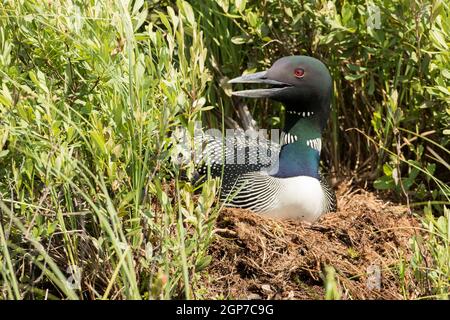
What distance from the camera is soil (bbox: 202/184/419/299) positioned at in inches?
159

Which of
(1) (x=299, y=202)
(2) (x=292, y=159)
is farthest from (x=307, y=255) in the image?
(2) (x=292, y=159)

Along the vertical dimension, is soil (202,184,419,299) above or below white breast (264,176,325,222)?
below

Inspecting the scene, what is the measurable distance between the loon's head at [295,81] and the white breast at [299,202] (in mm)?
424

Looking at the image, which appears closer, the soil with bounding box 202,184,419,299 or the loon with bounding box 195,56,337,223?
the soil with bounding box 202,184,419,299

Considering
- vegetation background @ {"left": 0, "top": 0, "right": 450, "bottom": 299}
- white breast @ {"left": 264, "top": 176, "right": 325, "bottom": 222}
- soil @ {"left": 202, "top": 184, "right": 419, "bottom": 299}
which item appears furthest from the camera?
white breast @ {"left": 264, "top": 176, "right": 325, "bottom": 222}

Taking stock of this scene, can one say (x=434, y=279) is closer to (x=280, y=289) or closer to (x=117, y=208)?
(x=280, y=289)

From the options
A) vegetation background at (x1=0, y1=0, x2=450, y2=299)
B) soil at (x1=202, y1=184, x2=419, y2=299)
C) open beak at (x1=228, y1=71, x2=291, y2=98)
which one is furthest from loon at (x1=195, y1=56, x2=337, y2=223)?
vegetation background at (x1=0, y1=0, x2=450, y2=299)

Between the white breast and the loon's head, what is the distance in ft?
1.39

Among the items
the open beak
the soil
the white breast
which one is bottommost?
the soil

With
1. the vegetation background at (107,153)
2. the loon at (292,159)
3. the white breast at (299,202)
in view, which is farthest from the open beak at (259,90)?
the vegetation background at (107,153)

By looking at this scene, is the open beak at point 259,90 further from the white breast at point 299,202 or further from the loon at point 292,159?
the white breast at point 299,202

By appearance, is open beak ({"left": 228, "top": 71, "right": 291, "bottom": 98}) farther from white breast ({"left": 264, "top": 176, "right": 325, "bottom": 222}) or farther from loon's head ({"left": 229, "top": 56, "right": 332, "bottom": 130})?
white breast ({"left": 264, "top": 176, "right": 325, "bottom": 222})

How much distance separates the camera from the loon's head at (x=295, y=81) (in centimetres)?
483

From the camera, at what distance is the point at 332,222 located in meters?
4.78
